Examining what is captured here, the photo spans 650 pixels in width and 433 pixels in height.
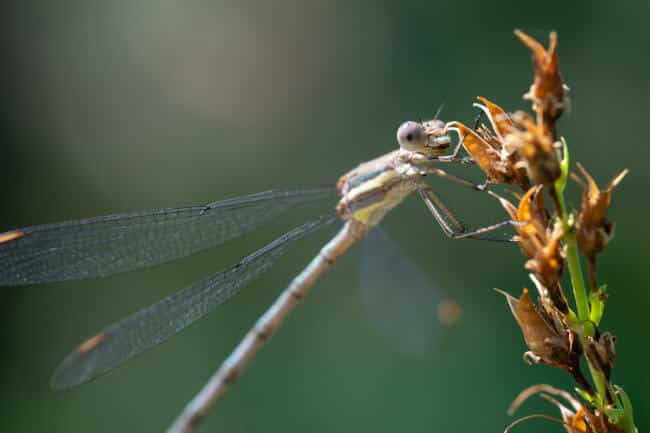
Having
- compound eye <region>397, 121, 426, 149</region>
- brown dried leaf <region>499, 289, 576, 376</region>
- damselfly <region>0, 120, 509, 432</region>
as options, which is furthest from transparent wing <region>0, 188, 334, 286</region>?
brown dried leaf <region>499, 289, 576, 376</region>

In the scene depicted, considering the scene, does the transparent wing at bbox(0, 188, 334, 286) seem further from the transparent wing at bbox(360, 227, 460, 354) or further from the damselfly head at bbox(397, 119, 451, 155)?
the damselfly head at bbox(397, 119, 451, 155)

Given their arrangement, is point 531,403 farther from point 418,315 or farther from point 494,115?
point 494,115

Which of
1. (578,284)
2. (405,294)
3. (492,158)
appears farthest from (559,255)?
(405,294)

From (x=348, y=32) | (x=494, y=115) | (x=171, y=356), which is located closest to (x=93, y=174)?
(x=171, y=356)

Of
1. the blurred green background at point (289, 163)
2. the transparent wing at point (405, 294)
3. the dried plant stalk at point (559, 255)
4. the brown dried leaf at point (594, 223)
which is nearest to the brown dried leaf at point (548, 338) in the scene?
the dried plant stalk at point (559, 255)

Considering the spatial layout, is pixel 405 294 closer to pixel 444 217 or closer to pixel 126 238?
pixel 444 217

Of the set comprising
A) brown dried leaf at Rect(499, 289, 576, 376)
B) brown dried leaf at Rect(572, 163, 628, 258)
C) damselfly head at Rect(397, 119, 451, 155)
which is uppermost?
damselfly head at Rect(397, 119, 451, 155)

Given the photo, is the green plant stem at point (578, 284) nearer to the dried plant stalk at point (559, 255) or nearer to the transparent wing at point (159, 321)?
the dried plant stalk at point (559, 255)
